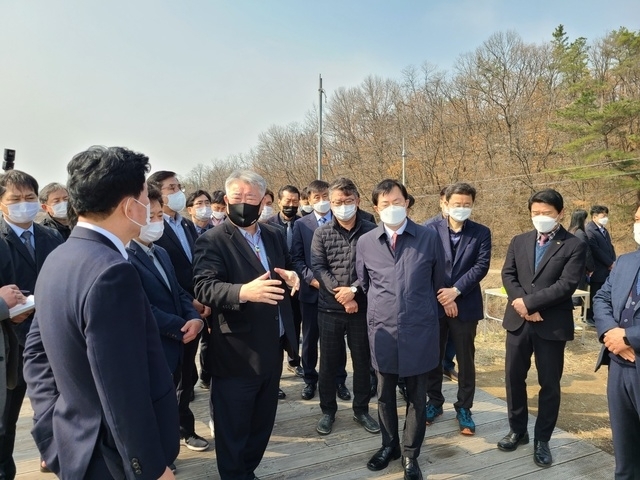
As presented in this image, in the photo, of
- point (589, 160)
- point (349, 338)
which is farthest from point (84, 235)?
point (589, 160)

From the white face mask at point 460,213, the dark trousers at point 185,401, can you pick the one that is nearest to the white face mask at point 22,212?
the dark trousers at point 185,401

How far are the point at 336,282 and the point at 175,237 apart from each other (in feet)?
4.61

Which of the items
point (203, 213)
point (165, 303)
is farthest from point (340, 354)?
point (203, 213)

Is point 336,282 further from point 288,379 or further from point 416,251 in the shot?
point 288,379

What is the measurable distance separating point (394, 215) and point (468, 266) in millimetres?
1063

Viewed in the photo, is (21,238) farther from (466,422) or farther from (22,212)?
(466,422)

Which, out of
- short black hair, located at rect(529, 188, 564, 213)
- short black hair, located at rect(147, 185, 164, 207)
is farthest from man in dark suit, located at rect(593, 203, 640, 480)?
short black hair, located at rect(147, 185, 164, 207)

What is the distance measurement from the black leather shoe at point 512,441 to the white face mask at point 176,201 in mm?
3328

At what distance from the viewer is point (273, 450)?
10.0 ft

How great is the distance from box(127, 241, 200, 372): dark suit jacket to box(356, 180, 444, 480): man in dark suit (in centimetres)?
128

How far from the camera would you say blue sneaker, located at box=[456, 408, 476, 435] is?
10.6 ft

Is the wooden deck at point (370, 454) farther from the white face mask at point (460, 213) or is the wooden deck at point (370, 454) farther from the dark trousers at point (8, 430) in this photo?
the white face mask at point (460, 213)

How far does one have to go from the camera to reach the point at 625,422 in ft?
7.52

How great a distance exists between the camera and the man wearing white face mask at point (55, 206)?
3.67 meters
